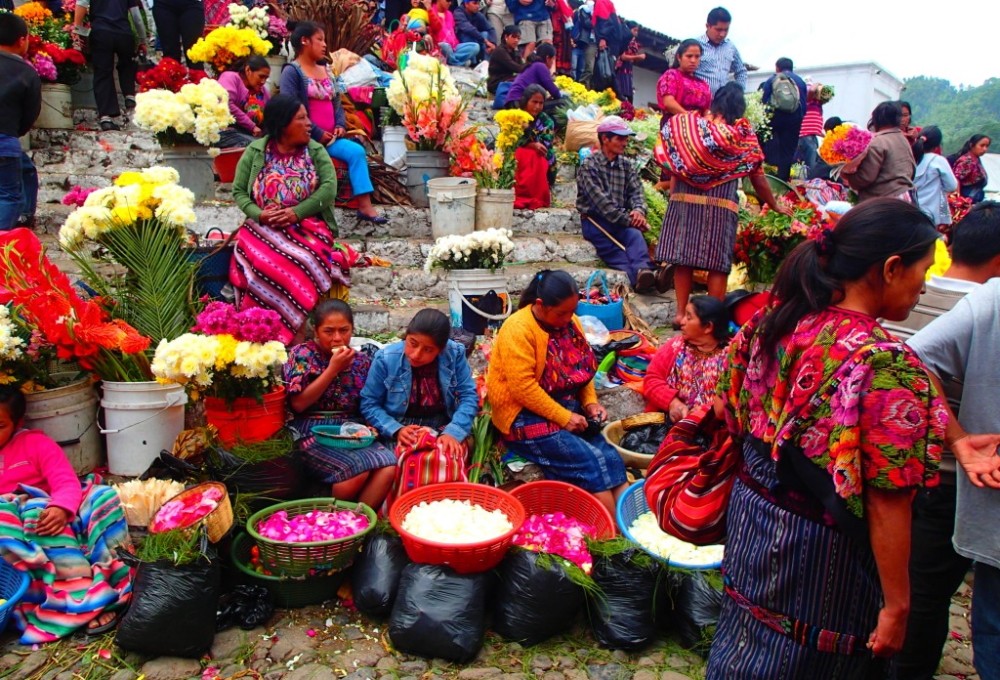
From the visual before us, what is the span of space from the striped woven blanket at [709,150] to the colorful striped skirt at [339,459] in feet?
11.4

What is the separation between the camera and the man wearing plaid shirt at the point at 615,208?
6.80 meters

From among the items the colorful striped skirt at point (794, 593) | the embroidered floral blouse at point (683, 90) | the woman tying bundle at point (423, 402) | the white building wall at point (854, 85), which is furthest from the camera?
the white building wall at point (854, 85)

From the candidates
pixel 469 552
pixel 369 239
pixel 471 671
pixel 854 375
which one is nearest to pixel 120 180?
pixel 369 239

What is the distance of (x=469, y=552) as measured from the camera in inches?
119

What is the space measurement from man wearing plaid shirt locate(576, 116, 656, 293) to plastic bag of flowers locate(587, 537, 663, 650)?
13.1 feet

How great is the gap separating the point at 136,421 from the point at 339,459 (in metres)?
1.13

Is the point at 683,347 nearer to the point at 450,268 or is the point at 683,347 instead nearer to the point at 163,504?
the point at 450,268

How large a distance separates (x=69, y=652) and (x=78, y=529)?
0.51 metres

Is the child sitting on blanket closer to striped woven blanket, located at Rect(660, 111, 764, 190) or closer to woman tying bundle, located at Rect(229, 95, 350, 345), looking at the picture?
woman tying bundle, located at Rect(229, 95, 350, 345)

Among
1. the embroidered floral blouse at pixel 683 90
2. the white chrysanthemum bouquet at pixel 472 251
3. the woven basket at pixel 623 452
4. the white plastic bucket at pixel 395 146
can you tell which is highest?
the embroidered floral blouse at pixel 683 90

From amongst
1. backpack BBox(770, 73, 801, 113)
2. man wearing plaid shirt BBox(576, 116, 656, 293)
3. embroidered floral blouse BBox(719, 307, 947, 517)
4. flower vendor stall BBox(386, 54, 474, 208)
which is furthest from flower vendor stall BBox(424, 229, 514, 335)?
backpack BBox(770, 73, 801, 113)

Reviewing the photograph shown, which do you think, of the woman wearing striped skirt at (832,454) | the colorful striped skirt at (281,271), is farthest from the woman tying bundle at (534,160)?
the woman wearing striped skirt at (832,454)

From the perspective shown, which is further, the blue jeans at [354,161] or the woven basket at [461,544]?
the blue jeans at [354,161]

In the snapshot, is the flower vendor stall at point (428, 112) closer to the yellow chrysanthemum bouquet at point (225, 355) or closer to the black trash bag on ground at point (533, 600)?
the yellow chrysanthemum bouquet at point (225, 355)
